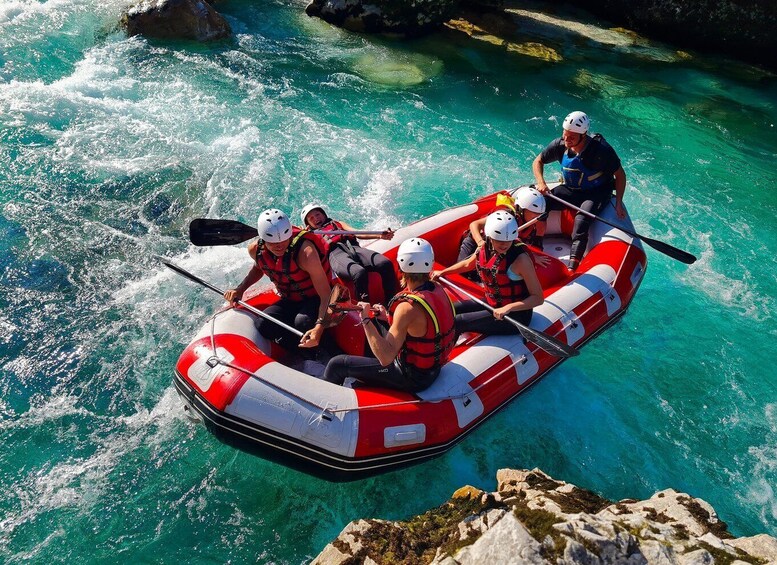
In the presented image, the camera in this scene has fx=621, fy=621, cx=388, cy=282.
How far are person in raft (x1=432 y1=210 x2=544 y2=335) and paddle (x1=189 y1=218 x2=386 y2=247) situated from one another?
1287 mm

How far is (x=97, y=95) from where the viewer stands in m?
9.80

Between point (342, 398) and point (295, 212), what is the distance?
161 inches

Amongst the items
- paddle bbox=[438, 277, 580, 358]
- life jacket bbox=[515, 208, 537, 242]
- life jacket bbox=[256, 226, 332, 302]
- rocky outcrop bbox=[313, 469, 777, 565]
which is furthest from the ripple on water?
rocky outcrop bbox=[313, 469, 777, 565]

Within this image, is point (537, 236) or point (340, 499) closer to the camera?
point (340, 499)

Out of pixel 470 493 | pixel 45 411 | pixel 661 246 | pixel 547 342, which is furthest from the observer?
pixel 661 246

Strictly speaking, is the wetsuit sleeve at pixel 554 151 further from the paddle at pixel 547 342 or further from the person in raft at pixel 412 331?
the person in raft at pixel 412 331

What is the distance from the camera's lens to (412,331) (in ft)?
13.3

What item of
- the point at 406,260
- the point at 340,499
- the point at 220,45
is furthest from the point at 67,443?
the point at 220,45

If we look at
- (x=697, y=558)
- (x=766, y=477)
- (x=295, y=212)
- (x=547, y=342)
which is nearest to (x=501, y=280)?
(x=547, y=342)

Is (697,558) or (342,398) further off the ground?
(697,558)

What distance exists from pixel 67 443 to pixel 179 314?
1.72 meters

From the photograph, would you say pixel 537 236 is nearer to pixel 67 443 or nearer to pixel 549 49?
pixel 67 443

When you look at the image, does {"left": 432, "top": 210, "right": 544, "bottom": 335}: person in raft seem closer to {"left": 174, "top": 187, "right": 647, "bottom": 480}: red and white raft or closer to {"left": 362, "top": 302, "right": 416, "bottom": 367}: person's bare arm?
{"left": 174, "top": 187, "right": 647, "bottom": 480}: red and white raft

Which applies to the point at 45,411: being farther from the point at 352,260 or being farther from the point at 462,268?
the point at 462,268
